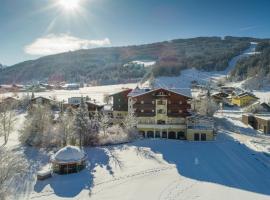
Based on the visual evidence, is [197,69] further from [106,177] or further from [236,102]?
[106,177]

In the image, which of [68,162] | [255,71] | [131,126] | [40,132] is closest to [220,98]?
[131,126]

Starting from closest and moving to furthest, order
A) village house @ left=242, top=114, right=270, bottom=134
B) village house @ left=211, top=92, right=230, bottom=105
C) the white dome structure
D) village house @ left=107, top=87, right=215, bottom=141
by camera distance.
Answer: the white dome structure → village house @ left=107, top=87, right=215, bottom=141 → village house @ left=242, top=114, right=270, bottom=134 → village house @ left=211, top=92, right=230, bottom=105

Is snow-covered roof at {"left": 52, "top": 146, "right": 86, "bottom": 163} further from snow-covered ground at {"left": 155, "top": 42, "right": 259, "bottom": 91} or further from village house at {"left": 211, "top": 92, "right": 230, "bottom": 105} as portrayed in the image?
snow-covered ground at {"left": 155, "top": 42, "right": 259, "bottom": 91}

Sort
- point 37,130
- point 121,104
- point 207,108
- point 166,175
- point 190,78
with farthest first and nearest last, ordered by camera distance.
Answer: point 190,78 < point 207,108 < point 121,104 < point 37,130 < point 166,175

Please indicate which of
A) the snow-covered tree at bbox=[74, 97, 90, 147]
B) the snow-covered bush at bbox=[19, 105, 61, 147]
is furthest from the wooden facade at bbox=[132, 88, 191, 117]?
the snow-covered bush at bbox=[19, 105, 61, 147]

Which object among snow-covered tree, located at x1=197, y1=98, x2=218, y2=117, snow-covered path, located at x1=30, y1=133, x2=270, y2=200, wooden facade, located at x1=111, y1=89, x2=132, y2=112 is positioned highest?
wooden facade, located at x1=111, y1=89, x2=132, y2=112

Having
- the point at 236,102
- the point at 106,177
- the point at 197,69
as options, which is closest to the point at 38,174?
the point at 106,177

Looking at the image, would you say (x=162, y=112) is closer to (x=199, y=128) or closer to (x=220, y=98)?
(x=199, y=128)
